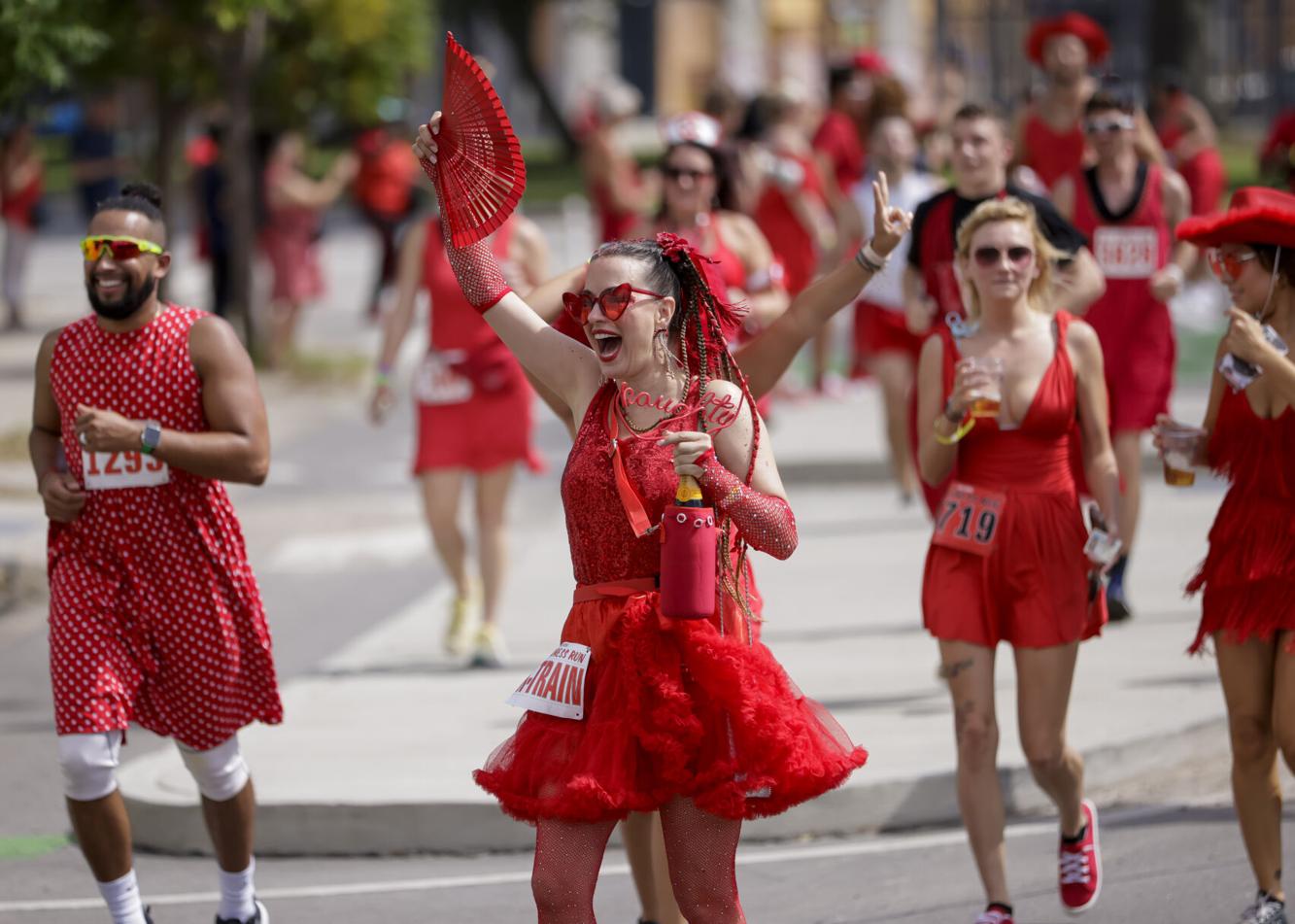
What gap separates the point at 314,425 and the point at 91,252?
11.3 m

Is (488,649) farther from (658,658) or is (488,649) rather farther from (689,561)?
(689,561)

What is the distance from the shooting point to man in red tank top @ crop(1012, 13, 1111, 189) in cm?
1054

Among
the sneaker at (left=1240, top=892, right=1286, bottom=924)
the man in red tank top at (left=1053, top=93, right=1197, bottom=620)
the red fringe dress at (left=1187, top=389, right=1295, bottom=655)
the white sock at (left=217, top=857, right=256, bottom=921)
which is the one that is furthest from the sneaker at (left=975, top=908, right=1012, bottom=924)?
the man in red tank top at (left=1053, top=93, right=1197, bottom=620)

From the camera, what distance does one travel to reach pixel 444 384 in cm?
901

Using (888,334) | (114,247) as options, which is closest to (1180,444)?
(114,247)

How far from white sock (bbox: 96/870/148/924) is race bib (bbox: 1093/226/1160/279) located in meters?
5.19

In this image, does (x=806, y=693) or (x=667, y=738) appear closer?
(x=667, y=738)

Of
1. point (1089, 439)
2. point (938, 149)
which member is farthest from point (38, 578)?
point (938, 149)

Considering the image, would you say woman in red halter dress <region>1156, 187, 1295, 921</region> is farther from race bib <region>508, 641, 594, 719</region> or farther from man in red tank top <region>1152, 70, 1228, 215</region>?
man in red tank top <region>1152, 70, 1228, 215</region>

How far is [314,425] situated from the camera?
16.9 m

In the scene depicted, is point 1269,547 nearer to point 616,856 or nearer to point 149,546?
point 616,856

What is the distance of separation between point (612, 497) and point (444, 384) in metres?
4.27

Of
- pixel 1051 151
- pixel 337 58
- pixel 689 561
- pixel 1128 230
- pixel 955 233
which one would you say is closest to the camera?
pixel 689 561

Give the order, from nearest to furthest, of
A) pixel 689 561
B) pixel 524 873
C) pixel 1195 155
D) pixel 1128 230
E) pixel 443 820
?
pixel 689 561 → pixel 524 873 → pixel 443 820 → pixel 1128 230 → pixel 1195 155
